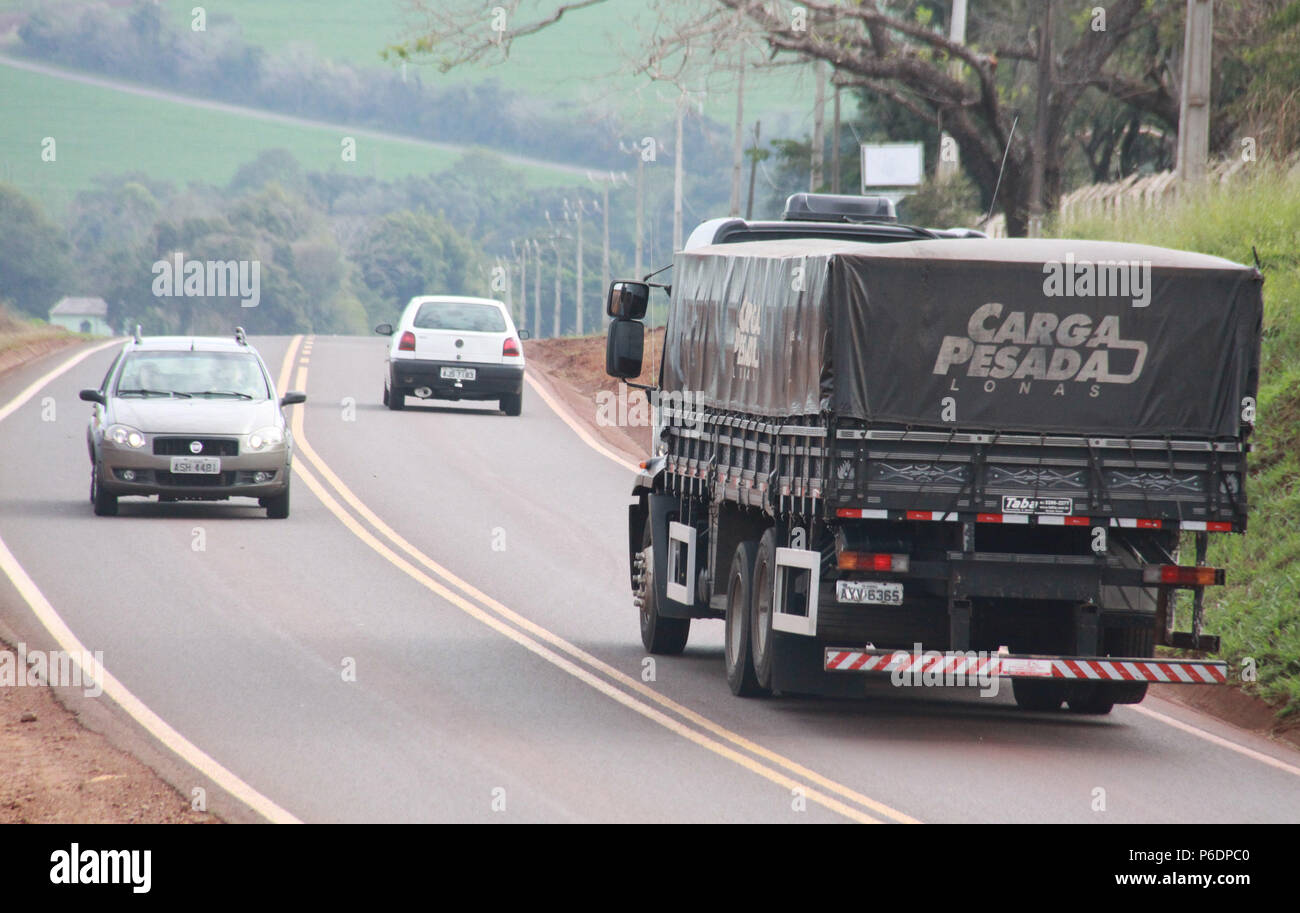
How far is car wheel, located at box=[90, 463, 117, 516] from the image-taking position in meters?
19.5

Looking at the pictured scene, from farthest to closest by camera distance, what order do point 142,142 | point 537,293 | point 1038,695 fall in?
point 142,142, point 537,293, point 1038,695

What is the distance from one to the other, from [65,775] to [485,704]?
9.90 feet

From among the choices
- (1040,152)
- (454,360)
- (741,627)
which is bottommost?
(741,627)

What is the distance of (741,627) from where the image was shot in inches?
482

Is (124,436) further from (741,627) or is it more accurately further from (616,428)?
(616,428)

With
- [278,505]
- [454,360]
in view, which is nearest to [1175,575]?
[278,505]

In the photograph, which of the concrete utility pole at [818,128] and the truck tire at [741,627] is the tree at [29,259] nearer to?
the concrete utility pole at [818,128]

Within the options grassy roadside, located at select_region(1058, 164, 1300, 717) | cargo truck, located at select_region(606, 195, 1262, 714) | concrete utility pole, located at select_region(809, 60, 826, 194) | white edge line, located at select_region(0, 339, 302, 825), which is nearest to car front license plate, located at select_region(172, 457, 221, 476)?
white edge line, located at select_region(0, 339, 302, 825)

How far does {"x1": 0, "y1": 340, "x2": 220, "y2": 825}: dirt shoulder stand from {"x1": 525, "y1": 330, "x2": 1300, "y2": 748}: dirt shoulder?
7102 mm

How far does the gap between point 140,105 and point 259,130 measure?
11.6 m

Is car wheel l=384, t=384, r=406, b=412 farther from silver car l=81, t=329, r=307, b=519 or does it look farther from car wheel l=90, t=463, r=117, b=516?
car wheel l=90, t=463, r=117, b=516

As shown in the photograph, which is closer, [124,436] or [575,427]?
[124,436]

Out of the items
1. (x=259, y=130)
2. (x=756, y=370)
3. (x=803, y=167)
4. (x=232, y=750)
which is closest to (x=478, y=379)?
(x=756, y=370)
